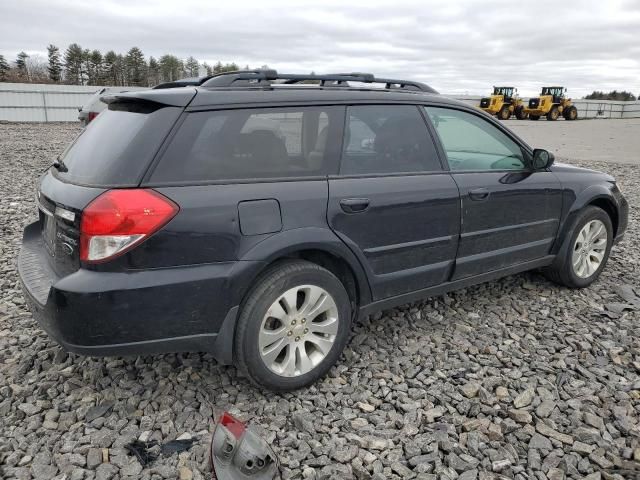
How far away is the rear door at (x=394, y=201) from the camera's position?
296 cm

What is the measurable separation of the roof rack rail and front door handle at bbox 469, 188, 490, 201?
0.82 meters

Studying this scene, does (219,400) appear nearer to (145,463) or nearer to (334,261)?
(145,463)

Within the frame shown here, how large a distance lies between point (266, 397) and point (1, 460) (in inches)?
49.5

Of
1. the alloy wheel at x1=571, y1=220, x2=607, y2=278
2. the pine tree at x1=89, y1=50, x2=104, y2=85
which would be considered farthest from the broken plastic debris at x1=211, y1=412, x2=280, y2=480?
the pine tree at x1=89, y1=50, x2=104, y2=85

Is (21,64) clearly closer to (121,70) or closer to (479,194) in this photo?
(121,70)

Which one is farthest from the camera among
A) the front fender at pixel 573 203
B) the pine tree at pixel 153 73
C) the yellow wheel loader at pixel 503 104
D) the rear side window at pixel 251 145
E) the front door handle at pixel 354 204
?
the pine tree at pixel 153 73

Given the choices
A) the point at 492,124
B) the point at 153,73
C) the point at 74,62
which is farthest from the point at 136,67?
the point at 492,124

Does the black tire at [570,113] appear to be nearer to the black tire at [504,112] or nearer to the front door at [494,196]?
the black tire at [504,112]

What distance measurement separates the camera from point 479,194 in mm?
3523

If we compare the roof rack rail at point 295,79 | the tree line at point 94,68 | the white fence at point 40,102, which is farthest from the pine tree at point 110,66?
→ the roof rack rail at point 295,79

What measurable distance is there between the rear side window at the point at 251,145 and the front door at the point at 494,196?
37.8 inches

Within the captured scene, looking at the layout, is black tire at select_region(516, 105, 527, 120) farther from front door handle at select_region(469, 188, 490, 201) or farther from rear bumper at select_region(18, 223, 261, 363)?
rear bumper at select_region(18, 223, 261, 363)

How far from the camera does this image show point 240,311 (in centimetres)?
266

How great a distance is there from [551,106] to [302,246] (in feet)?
121
